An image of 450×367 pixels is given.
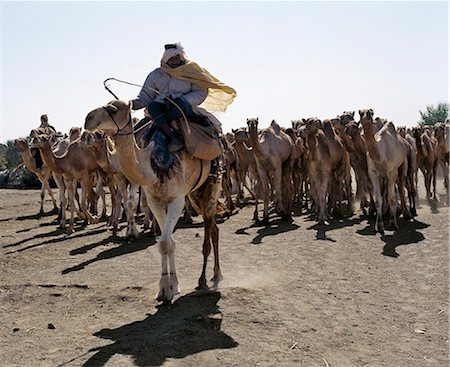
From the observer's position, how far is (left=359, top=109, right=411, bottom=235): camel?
11.7m

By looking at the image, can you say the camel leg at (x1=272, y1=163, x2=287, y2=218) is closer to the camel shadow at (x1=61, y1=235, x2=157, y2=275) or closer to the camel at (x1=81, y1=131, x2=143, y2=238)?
the camel at (x1=81, y1=131, x2=143, y2=238)

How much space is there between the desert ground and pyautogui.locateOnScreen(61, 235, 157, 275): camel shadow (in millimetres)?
38

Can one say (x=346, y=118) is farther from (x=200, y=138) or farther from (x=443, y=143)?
(x=200, y=138)

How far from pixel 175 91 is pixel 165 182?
48.5 inches

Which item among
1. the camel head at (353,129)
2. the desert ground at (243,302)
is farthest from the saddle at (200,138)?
the camel head at (353,129)

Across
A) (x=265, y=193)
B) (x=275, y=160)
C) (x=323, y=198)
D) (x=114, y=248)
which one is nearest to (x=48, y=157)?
(x=114, y=248)

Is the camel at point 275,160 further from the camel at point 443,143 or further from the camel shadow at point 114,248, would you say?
the camel at point 443,143

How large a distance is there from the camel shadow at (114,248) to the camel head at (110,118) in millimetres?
3712

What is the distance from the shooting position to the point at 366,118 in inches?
453

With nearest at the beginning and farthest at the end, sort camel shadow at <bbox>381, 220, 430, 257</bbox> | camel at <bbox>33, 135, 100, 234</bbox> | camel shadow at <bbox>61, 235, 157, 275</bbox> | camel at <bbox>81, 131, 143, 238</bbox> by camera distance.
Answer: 1. camel shadow at <bbox>61, 235, 157, 275</bbox>
2. camel shadow at <bbox>381, 220, 430, 257</bbox>
3. camel at <bbox>81, 131, 143, 238</bbox>
4. camel at <bbox>33, 135, 100, 234</bbox>

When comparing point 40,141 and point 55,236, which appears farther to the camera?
point 40,141

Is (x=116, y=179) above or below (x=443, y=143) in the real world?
below

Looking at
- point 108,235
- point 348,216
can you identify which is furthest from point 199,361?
point 348,216

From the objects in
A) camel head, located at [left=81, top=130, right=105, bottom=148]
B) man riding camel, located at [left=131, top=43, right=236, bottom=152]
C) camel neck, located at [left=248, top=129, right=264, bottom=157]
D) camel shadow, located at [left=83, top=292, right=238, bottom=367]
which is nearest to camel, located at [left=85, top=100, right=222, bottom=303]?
man riding camel, located at [left=131, top=43, right=236, bottom=152]
